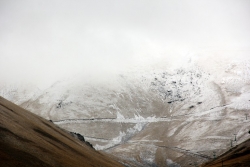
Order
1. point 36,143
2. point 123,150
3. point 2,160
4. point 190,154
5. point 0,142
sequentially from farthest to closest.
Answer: point 123,150 → point 190,154 → point 36,143 → point 0,142 → point 2,160

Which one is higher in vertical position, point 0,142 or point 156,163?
point 0,142

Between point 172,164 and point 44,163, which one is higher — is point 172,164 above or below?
below

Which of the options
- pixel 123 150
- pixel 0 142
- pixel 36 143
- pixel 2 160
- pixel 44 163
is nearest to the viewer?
pixel 2 160

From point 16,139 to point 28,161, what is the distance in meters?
7.84

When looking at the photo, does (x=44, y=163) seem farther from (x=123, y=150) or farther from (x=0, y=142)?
(x=123, y=150)

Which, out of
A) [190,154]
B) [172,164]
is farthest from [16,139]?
[190,154]

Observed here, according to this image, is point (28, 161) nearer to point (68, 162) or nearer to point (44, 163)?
point (44, 163)

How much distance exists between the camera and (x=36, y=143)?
59.1 metres

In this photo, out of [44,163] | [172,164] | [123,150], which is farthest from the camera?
[123,150]

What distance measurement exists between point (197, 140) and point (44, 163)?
16514cm

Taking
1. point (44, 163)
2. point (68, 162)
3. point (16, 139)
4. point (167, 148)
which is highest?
point (16, 139)

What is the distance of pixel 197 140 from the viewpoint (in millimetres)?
199625

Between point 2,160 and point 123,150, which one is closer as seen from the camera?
point 2,160

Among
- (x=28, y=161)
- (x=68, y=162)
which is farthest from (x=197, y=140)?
(x=28, y=161)
